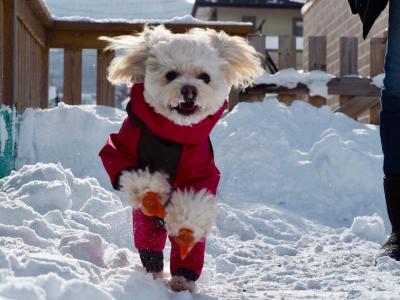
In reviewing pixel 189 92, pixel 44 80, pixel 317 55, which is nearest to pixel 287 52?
pixel 317 55

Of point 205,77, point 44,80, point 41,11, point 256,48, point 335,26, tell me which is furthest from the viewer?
point 335,26

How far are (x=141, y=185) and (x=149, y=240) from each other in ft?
1.22

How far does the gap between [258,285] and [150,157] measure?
2.72ft

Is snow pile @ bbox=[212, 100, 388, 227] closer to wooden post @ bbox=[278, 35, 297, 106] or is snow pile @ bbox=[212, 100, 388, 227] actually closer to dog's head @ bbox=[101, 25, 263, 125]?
wooden post @ bbox=[278, 35, 297, 106]

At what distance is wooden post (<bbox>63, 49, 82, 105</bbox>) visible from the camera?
810cm

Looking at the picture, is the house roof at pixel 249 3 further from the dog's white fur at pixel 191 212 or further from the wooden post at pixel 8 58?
the dog's white fur at pixel 191 212

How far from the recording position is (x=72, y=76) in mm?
8109

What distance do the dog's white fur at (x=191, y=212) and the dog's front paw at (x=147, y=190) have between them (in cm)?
4

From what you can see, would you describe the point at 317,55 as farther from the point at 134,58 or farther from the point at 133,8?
the point at 133,8

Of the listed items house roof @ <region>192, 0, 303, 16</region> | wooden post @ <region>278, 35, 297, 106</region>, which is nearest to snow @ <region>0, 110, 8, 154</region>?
wooden post @ <region>278, 35, 297, 106</region>

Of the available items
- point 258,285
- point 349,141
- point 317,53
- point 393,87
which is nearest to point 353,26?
point 317,53

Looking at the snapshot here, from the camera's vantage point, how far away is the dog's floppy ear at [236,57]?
3.10m

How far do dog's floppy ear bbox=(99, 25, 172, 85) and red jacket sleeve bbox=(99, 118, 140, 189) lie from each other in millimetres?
207

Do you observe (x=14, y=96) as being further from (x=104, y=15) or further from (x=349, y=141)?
(x=104, y=15)
